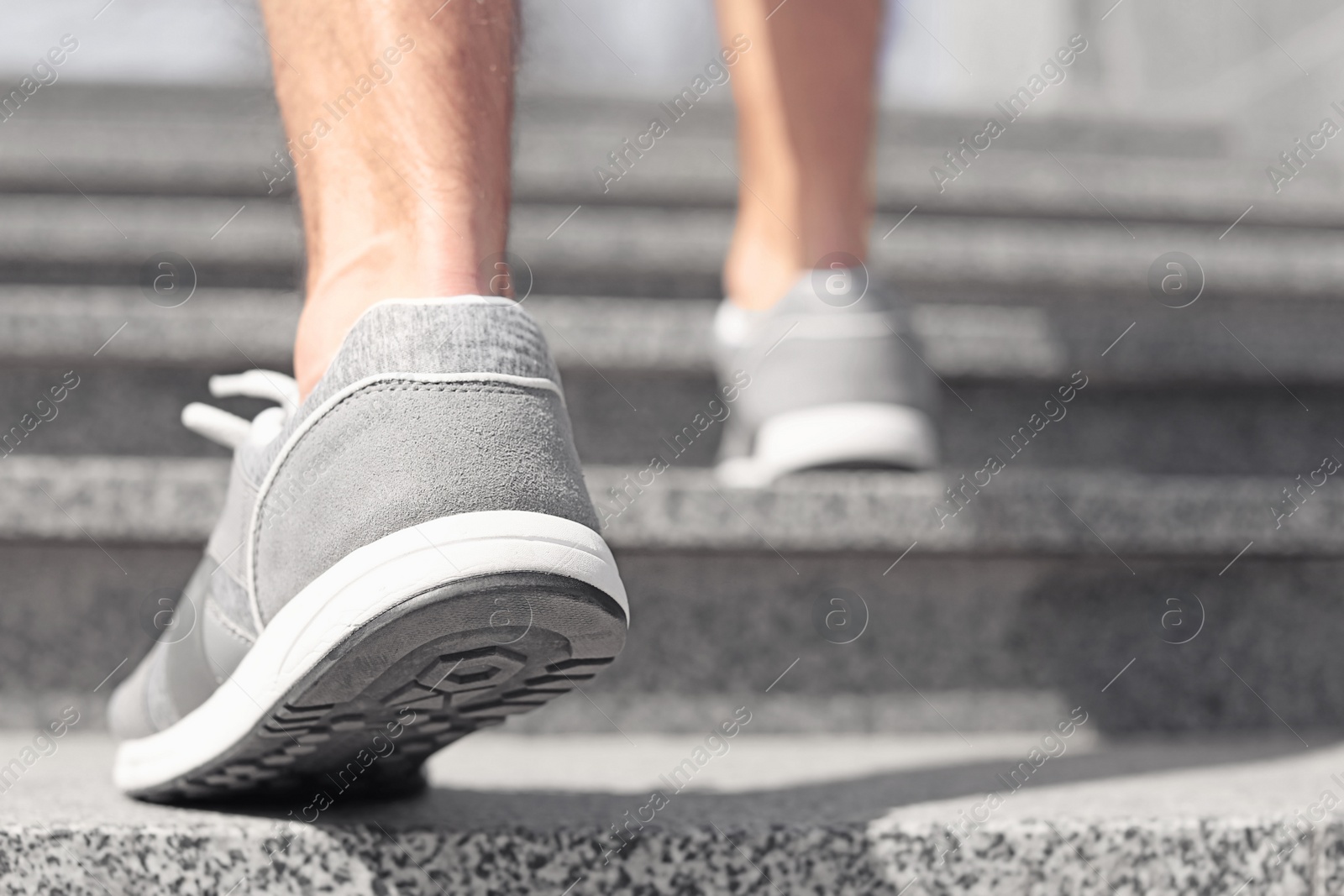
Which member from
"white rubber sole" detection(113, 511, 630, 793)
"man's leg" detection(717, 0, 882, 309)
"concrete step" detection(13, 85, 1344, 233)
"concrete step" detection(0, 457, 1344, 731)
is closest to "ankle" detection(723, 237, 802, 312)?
"man's leg" detection(717, 0, 882, 309)

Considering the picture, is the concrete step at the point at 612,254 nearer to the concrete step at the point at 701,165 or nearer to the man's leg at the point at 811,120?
the concrete step at the point at 701,165

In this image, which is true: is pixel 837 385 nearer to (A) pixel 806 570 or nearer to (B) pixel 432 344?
(A) pixel 806 570

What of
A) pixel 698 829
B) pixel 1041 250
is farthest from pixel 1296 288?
pixel 698 829

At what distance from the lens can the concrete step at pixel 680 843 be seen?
53 centimetres

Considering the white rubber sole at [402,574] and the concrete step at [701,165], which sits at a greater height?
the concrete step at [701,165]

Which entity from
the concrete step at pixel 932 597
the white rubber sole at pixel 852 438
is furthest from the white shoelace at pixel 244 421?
the white rubber sole at pixel 852 438

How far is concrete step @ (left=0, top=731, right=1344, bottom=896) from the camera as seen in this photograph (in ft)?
1.74

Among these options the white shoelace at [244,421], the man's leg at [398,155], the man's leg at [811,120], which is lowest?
the white shoelace at [244,421]

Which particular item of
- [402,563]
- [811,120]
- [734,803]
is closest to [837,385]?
[811,120]

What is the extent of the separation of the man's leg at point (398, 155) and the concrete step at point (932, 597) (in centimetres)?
33

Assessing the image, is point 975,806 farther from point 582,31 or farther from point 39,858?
point 582,31

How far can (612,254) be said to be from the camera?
144 cm

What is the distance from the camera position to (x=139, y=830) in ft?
1.73

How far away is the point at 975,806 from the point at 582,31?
1.21 m
